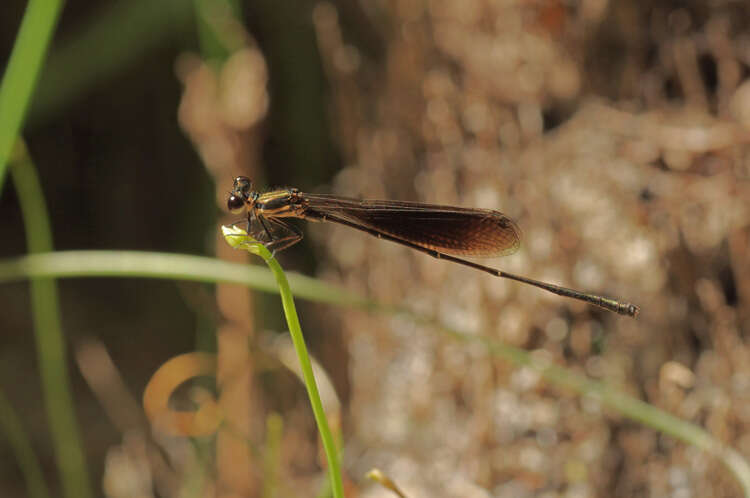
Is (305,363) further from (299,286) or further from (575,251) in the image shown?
(575,251)

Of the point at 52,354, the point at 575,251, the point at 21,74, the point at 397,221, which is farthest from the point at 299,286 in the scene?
the point at 52,354

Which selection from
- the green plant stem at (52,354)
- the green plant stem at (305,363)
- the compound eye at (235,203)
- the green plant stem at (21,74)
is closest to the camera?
the green plant stem at (305,363)

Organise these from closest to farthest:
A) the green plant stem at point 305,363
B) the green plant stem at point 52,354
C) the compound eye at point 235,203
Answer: the green plant stem at point 305,363 → the compound eye at point 235,203 → the green plant stem at point 52,354

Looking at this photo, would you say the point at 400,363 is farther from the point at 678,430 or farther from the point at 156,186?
the point at 156,186

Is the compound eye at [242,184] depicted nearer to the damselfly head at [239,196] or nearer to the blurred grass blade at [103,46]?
the damselfly head at [239,196]

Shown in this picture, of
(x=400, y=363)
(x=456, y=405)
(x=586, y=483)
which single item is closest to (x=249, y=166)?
(x=400, y=363)

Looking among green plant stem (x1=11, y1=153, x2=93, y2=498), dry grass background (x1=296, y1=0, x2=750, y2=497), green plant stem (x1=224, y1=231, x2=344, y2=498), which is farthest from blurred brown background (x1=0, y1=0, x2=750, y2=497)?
green plant stem (x1=224, y1=231, x2=344, y2=498)

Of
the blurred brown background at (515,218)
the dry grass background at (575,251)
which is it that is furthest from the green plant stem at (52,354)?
the dry grass background at (575,251)
